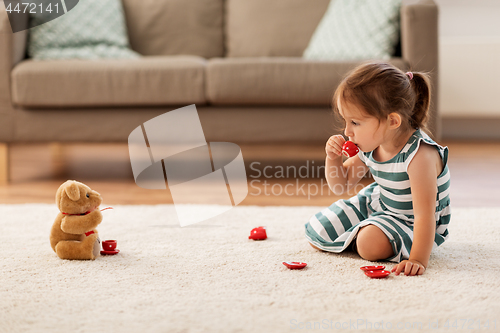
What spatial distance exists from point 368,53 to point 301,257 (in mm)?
1206

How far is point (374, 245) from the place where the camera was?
2.94 feet

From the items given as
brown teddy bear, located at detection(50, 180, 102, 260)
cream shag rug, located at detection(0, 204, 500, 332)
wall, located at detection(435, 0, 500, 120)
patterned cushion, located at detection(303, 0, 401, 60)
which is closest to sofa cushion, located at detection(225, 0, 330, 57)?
patterned cushion, located at detection(303, 0, 401, 60)

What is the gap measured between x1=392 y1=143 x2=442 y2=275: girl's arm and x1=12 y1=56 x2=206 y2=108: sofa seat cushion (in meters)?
1.02

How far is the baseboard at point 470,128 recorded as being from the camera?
118 inches

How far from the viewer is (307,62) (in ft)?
5.58

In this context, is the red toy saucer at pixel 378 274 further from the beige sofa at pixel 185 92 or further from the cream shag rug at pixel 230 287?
the beige sofa at pixel 185 92

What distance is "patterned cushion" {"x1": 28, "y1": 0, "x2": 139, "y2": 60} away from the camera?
1961 mm

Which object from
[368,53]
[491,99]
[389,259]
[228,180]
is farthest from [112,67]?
[491,99]

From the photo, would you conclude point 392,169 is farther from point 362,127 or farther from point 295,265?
point 295,265

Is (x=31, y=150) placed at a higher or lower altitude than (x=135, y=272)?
lower

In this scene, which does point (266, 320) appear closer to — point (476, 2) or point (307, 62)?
point (307, 62)

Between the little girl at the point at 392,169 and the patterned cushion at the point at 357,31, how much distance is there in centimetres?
96

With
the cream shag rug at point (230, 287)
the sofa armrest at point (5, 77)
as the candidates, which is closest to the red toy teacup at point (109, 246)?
the cream shag rug at point (230, 287)

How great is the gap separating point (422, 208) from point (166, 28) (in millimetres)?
1864
